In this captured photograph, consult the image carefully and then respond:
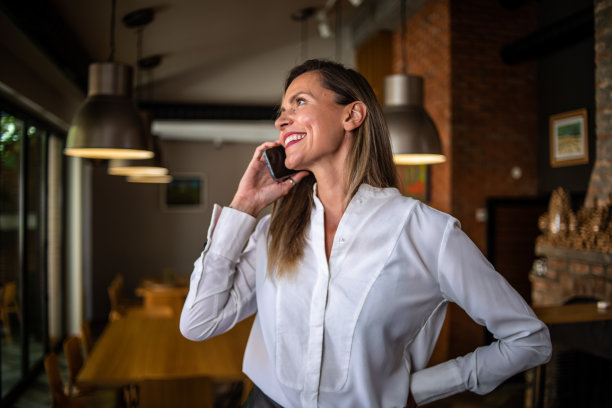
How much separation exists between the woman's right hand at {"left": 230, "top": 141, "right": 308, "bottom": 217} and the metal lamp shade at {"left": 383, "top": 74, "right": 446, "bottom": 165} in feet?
3.29

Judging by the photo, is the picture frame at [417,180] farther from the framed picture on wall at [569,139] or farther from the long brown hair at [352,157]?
the long brown hair at [352,157]

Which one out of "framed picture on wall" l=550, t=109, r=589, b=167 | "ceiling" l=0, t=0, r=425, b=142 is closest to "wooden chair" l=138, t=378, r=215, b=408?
"ceiling" l=0, t=0, r=425, b=142

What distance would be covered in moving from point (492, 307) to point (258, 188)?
68 cm

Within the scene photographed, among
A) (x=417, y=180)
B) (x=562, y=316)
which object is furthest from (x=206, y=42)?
(x=562, y=316)

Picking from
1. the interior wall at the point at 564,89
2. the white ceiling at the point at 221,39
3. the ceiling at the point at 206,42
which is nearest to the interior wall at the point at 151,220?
the ceiling at the point at 206,42

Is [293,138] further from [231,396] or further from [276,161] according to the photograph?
[231,396]

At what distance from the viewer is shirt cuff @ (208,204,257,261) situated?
129cm

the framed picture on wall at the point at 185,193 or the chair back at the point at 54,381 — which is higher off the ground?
the framed picture on wall at the point at 185,193

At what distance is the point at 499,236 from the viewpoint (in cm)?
503

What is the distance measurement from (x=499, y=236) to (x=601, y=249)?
1.59 m

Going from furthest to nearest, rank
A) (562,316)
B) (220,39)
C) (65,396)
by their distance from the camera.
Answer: (220,39) → (65,396) → (562,316)

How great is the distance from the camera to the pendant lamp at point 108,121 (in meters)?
2.12

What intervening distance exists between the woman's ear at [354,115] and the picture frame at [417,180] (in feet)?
13.5

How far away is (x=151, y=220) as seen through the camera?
9727mm
